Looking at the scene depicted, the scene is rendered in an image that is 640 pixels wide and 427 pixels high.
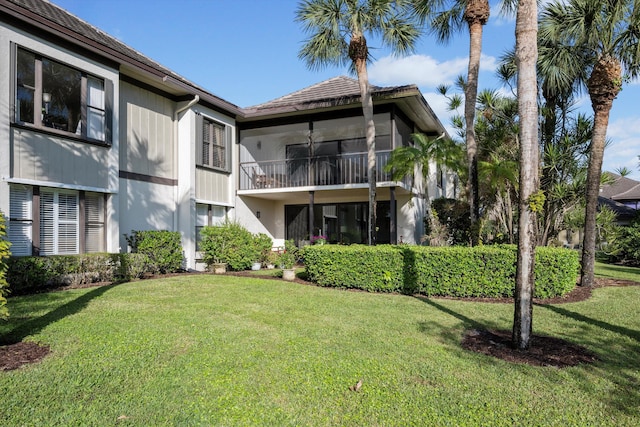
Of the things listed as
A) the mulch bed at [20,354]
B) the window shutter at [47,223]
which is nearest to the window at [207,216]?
the window shutter at [47,223]

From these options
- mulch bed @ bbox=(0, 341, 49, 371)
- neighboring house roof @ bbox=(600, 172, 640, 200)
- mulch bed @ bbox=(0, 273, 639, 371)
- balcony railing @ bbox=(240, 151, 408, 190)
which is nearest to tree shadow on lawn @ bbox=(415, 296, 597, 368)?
mulch bed @ bbox=(0, 273, 639, 371)

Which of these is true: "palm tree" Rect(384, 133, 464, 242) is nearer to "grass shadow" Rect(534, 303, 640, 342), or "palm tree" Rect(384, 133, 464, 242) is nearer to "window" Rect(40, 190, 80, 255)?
"grass shadow" Rect(534, 303, 640, 342)

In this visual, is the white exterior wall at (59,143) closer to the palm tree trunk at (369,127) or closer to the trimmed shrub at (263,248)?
the trimmed shrub at (263,248)

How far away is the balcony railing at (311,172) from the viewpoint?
47.0 feet

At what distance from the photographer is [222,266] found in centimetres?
1234

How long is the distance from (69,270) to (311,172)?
27.7 feet

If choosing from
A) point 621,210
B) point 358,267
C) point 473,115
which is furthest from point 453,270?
point 621,210

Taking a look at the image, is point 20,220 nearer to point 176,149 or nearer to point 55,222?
point 55,222

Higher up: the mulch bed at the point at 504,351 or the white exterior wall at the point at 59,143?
the white exterior wall at the point at 59,143

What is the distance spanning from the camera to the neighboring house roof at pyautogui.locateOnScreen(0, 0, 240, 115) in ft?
27.3

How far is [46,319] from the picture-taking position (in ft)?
19.2

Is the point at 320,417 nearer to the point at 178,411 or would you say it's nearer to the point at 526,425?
the point at 178,411

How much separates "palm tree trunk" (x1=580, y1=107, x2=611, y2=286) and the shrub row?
136 cm

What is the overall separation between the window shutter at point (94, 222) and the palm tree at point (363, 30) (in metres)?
7.21
